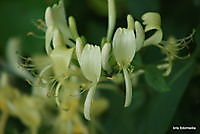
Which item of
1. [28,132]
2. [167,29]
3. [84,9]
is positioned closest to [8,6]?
[84,9]

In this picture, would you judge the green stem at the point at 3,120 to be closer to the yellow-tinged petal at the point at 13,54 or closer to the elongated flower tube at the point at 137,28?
the yellow-tinged petal at the point at 13,54

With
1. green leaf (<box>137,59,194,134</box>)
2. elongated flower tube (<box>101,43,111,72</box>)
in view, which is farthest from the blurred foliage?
elongated flower tube (<box>101,43,111,72</box>)

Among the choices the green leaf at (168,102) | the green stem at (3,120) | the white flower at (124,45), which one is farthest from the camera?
the green stem at (3,120)

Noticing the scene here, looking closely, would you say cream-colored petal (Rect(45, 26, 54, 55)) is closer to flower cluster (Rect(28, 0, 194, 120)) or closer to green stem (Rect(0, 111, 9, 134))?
flower cluster (Rect(28, 0, 194, 120))

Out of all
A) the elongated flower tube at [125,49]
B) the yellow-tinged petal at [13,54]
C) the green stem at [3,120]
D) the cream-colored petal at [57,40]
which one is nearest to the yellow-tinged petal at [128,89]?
the elongated flower tube at [125,49]

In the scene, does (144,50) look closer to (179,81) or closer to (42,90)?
(179,81)
